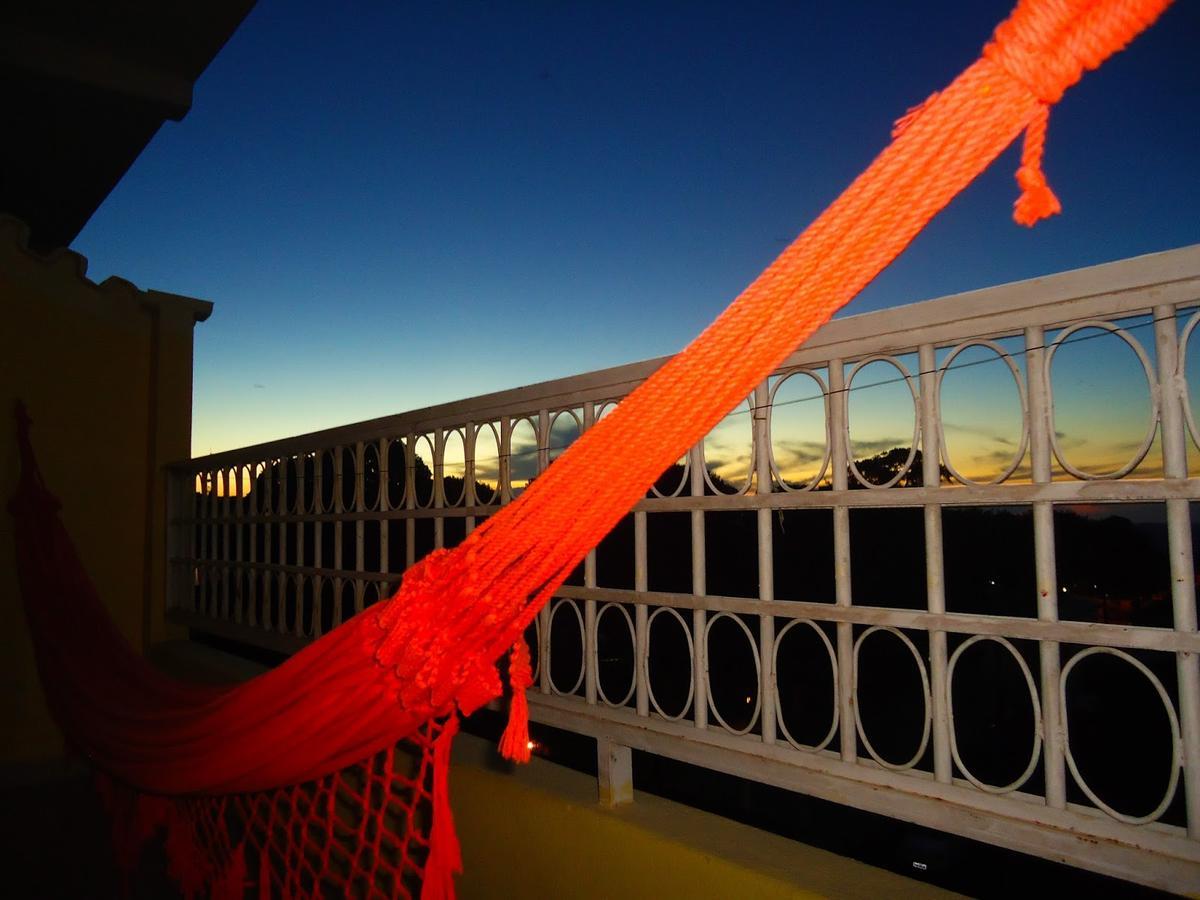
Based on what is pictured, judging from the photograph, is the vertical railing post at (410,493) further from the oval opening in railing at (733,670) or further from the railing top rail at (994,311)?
the oval opening in railing at (733,670)

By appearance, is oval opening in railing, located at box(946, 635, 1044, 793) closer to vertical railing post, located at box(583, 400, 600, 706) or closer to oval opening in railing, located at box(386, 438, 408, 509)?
vertical railing post, located at box(583, 400, 600, 706)

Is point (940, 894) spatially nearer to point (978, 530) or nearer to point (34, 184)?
point (978, 530)

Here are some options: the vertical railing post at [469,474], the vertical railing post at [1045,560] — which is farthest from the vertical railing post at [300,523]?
the vertical railing post at [1045,560]

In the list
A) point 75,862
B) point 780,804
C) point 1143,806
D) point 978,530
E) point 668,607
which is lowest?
point 780,804

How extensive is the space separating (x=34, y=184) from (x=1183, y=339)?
4.28 m

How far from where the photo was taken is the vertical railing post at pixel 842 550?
995mm

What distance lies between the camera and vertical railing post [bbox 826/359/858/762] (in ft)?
3.26

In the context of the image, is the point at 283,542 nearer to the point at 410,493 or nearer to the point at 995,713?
the point at 410,493

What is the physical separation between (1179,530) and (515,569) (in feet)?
2.22

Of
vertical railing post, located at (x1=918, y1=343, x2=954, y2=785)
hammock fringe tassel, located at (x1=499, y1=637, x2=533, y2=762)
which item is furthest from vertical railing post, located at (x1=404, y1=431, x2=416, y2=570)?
vertical railing post, located at (x1=918, y1=343, x2=954, y2=785)

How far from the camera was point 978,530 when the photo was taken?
3.10 feet

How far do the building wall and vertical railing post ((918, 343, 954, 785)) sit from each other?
287 cm

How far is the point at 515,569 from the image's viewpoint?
79 cm

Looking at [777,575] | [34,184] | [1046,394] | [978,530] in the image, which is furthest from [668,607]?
[34,184]
